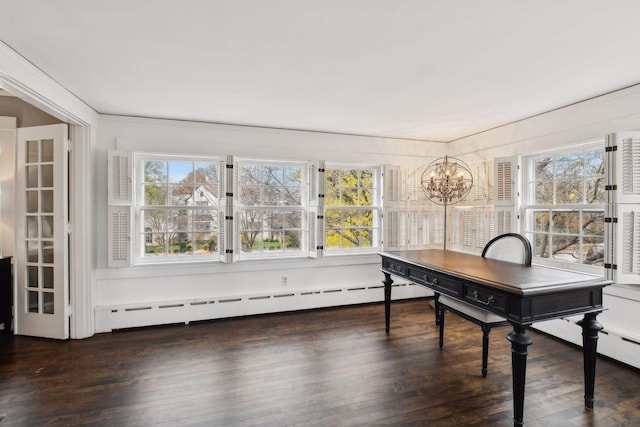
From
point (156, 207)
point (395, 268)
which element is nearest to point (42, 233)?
point (156, 207)

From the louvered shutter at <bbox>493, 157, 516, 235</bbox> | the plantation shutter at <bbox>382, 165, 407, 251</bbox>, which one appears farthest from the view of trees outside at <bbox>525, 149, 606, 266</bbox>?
the plantation shutter at <bbox>382, 165, 407, 251</bbox>

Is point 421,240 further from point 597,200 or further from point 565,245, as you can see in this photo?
point 597,200

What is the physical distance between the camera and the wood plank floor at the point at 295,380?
6.90ft

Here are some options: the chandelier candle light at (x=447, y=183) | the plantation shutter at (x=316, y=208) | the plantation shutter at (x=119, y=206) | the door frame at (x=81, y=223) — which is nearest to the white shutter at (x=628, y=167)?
the chandelier candle light at (x=447, y=183)

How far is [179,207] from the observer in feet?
12.6

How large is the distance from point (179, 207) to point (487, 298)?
334 cm

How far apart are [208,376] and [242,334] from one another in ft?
2.89

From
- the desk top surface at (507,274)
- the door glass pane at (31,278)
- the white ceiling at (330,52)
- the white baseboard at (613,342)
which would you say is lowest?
the white baseboard at (613,342)

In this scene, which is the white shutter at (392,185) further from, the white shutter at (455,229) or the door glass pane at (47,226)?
the door glass pane at (47,226)

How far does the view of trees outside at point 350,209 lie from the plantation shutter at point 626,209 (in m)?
2.56

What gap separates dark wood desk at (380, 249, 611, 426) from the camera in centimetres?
193

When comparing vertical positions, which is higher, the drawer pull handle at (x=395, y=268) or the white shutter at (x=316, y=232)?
the white shutter at (x=316, y=232)

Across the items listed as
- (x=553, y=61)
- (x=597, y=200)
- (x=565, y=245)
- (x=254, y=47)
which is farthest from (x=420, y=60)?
(x=565, y=245)

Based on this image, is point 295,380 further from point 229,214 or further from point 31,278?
point 31,278
